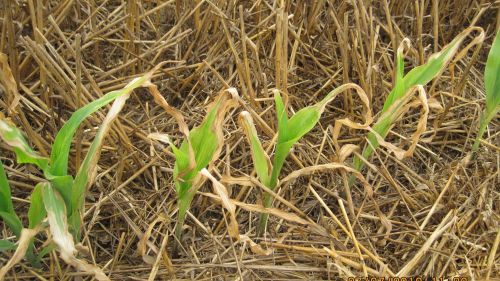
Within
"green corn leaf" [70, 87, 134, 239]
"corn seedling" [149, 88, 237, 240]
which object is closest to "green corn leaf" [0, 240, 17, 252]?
"green corn leaf" [70, 87, 134, 239]

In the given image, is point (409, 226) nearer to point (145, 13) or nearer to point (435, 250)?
point (435, 250)

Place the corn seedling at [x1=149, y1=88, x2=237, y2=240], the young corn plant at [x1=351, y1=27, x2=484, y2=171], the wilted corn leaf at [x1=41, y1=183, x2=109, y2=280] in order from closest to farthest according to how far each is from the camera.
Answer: the wilted corn leaf at [x1=41, y1=183, x2=109, y2=280]
the corn seedling at [x1=149, y1=88, x2=237, y2=240]
the young corn plant at [x1=351, y1=27, x2=484, y2=171]

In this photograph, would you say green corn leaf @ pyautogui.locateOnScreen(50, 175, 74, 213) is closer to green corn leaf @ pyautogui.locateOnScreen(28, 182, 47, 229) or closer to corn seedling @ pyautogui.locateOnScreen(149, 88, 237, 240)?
green corn leaf @ pyautogui.locateOnScreen(28, 182, 47, 229)

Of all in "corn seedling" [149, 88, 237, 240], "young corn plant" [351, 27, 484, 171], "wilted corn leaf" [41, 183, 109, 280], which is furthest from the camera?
"young corn plant" [351, 27, 484, 171]

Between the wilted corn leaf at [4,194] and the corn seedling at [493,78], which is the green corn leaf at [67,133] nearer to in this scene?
the wilted corn leaf at [4,194]

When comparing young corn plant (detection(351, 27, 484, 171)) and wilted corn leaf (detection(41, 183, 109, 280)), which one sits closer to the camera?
wilted corn leaf (detection(41, 183, 109, 280))

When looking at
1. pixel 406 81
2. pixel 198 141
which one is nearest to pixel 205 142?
pixel 198 141

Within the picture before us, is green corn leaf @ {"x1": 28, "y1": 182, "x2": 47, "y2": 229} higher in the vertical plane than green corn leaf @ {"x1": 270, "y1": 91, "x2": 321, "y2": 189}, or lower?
lower

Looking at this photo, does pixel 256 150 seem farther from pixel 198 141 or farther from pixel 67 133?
pixel 67 133
